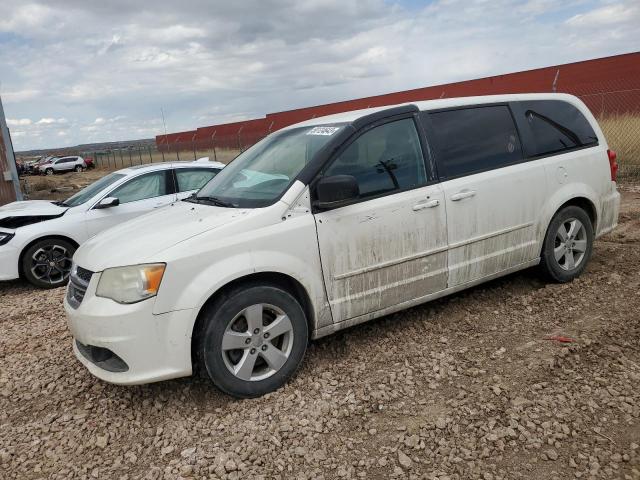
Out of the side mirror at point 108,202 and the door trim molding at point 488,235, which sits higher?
the side mirror at point 108,202

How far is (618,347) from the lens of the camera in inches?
145

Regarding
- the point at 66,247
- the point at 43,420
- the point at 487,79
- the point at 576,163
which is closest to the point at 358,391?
the point at 43,420

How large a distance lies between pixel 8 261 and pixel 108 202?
53.6 inches

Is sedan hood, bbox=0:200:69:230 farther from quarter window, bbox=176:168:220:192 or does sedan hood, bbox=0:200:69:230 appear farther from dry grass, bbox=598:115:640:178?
A: dry grass, bbox=598:115:640:178

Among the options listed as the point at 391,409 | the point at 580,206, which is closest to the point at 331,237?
the point at 391,409

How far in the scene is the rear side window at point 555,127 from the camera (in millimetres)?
4676

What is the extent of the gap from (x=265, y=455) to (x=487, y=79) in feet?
82.1

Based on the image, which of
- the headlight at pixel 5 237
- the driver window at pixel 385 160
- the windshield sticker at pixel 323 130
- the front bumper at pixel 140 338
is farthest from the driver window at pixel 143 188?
the driver window at pixel 385 160

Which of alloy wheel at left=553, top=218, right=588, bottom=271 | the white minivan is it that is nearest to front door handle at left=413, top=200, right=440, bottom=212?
the white minivan

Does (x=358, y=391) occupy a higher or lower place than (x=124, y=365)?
lower

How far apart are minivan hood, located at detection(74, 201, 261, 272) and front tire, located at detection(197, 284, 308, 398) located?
1.54 feet

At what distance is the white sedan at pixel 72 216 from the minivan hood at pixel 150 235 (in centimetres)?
327

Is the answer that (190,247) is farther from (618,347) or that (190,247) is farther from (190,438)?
(618,347)

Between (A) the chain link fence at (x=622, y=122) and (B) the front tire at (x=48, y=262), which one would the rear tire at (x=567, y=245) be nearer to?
(B) the front tire at (x=48, y=262)
